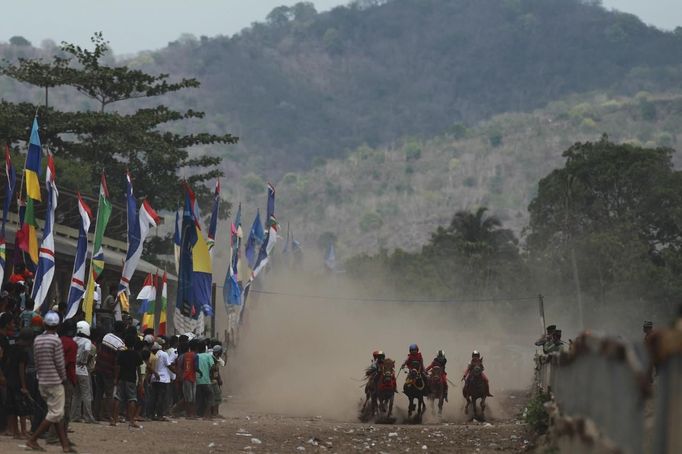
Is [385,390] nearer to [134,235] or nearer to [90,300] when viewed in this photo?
[134,235]

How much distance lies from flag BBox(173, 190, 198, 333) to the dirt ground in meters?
5.26

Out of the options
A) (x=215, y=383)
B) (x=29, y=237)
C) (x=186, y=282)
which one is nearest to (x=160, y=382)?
(x=215, y=383)

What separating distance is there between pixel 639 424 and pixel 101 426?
13.6m

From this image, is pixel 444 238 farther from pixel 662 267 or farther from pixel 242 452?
pixel 242 452

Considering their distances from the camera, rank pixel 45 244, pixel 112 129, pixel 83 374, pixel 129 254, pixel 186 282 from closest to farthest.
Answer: pixel 83 374 → pixel 45 244 → pixel 129 254 → pixel 186 282 → pixel 112 129

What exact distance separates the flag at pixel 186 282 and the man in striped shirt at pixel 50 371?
17.2 metres

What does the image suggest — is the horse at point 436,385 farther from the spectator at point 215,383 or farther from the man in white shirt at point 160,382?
the man in white shirt at point 160,382

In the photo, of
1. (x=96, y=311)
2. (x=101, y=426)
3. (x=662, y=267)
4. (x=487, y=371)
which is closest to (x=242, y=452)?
(x=101, y=426)

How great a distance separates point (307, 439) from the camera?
2064cm

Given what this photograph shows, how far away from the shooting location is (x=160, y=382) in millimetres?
23141

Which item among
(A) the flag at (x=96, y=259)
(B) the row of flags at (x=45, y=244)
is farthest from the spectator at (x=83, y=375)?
(A) the flag at (x=96, y=259)

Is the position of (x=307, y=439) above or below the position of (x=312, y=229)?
below

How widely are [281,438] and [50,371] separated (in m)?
6.80

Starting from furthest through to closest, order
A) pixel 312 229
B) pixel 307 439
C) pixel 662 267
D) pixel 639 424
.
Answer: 1. pixel 312 229
2. pixel 662 267
3. pixel 307 439
4. pixel 639 424
